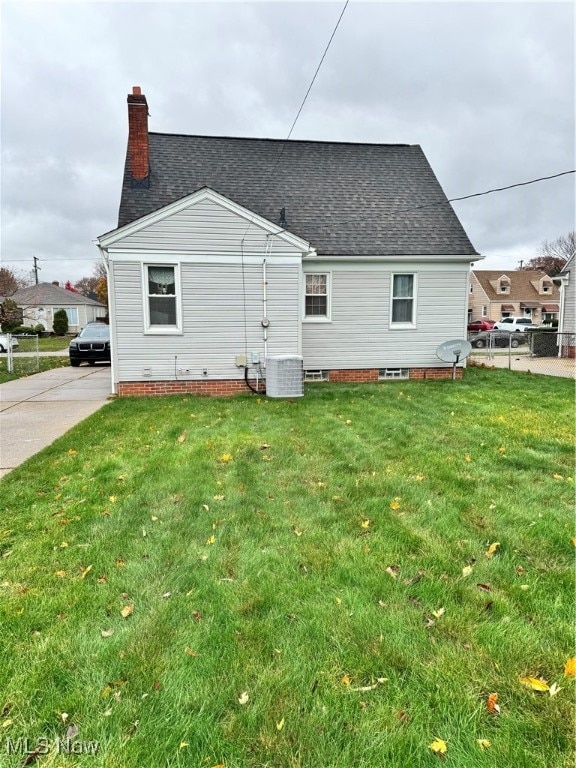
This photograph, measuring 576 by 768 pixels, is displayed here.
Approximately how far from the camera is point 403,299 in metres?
12.2

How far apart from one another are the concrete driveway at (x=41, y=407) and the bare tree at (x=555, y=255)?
6862 centimetres

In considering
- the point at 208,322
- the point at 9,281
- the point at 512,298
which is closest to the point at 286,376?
the point at 208,322

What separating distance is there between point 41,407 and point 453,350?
32.0 feet

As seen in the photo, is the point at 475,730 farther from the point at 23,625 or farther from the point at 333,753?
the point at 23,625

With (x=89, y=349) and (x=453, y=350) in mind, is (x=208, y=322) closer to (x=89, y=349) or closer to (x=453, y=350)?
(x=453, y=350)

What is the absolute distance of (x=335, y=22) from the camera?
654 cm

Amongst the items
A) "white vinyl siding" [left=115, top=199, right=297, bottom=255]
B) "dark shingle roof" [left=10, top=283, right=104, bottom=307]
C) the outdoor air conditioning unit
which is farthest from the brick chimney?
"dark shingle roof" [left=10, top=283, right=104, bottom=307]

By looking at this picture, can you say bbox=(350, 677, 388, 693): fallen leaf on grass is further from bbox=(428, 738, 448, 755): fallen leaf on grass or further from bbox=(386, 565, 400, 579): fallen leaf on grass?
bbox=(386, 565, 400, 579): fallen leaf on grass

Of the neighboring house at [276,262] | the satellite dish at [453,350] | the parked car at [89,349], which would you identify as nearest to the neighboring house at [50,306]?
the parked car at [89,349]

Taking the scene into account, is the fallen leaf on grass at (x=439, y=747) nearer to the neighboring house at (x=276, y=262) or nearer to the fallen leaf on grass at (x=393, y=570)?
the fallen leaf on grass at (x=393, y=570)

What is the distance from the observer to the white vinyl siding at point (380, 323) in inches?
468

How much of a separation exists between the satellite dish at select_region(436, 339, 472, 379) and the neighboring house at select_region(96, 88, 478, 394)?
849 mm

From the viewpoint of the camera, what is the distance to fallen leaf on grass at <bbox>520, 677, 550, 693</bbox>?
1943 millimetres

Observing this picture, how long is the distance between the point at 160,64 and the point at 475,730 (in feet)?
39.3
